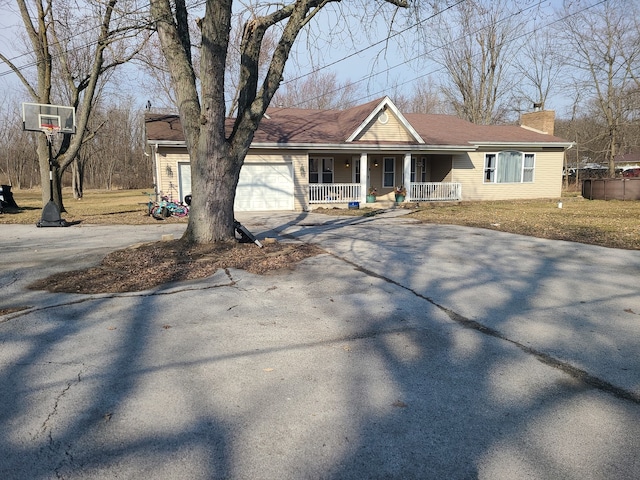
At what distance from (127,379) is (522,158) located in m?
23.7

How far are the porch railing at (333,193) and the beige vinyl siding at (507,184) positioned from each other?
560 cm

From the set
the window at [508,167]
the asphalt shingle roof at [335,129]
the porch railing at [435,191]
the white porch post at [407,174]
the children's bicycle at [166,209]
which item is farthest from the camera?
the window at [508,167]

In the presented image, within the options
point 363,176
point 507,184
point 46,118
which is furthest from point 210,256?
point 507,184

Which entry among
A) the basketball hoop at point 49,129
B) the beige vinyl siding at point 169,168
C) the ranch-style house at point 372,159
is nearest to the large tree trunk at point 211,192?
the ranch-style house at point 372,159

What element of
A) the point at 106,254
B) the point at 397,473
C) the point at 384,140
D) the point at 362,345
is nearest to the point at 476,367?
the point at 362,345

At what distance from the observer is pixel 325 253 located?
838 centimetres

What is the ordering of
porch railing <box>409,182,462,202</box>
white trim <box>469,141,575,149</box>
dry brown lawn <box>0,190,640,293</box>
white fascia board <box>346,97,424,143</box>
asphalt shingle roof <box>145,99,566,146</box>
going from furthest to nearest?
white trim <box>469,141,575,149</box>, porch railing <box>409,182,462,202</box>, white fascia board <box>346,97,424,143</box>, asphalt shingle roof <box>145,99,566,146</box>, dry brown lawn <box>0,190,640,293</box>

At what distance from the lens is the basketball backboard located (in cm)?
1482

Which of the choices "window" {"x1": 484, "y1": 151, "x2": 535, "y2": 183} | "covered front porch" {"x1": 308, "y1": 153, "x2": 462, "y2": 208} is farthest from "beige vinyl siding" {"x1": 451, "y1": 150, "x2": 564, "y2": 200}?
"covered front porch" {"x1": 308, "y1": 153, "x2": 462, "y2": 208}

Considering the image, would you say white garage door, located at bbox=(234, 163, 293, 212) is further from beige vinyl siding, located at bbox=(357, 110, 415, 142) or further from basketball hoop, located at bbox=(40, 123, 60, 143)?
basketball hoop, located at bbox=(40, 123, 60, 143)

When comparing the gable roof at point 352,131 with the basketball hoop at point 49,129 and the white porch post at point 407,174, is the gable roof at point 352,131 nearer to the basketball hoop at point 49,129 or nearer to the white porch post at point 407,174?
the white porch post at point 407,174

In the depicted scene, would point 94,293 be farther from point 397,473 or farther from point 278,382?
point 397,473

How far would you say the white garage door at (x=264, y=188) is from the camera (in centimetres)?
1870

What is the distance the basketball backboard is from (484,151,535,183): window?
61.7 ft
